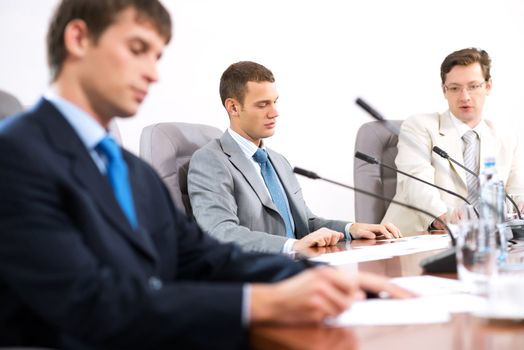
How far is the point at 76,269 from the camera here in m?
0.77

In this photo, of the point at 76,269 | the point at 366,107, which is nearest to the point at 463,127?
the point at 366,107

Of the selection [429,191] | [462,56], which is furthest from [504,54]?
[429,191]

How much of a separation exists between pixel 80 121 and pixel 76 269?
0.30 meters

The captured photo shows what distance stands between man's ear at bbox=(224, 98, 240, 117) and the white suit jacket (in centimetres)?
75

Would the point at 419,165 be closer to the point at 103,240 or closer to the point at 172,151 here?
the point at 172,151

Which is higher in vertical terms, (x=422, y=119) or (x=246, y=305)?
(x=422, y=119)

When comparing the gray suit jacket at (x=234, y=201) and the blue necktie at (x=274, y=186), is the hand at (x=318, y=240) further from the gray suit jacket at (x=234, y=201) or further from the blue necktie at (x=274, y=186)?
the blue necktie at (x=274, y=186)

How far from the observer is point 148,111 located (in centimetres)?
275

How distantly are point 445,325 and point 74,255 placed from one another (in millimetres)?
523

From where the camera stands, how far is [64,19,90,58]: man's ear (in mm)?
1003

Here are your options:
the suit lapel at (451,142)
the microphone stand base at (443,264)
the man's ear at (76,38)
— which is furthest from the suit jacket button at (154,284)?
the suit lapel at (451,142)

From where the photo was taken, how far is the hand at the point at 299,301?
2.64 ft

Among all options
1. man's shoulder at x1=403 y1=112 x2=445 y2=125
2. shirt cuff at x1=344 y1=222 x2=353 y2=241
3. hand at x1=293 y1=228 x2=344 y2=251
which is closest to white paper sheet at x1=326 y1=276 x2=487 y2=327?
hand at x1=293 y1=228 x2=344 y2=251

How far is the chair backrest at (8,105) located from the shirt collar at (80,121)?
547 mm
